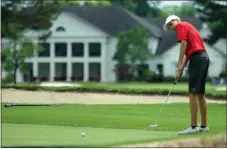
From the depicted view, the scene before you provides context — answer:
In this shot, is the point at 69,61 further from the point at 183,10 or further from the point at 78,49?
the point at 183,10

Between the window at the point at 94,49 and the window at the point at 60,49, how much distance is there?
3.50m

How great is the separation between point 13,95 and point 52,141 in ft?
48.2

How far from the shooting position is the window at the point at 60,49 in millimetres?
93875

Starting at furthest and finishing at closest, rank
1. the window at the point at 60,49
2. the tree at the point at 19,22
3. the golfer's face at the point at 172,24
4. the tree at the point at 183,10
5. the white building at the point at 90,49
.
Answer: the tree at the point at 183,10, the window at the point at 60,49, the white building at the point at 90,49, the tree at the point at 19,22, the golfer's face at the point at 172,24

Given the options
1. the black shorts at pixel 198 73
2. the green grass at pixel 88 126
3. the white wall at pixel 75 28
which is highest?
the black shorts at pixel 198 73

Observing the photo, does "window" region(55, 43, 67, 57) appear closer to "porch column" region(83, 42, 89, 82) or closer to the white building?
the white building

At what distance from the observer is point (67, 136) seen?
36.5 ft

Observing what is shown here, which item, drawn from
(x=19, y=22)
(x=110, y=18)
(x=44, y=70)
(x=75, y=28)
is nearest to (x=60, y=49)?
(x=75, y=28)

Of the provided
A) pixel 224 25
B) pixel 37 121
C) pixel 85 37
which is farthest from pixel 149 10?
pixel 37 121

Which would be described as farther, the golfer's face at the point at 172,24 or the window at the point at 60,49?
the window at the point at 60,49

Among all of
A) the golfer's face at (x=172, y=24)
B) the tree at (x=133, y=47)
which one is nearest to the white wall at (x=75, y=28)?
the tree at (x=133, y=47)

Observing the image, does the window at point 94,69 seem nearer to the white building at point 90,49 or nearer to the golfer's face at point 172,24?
the white building at point 90,49

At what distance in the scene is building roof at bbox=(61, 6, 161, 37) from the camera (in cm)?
9250

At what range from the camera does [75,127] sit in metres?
12.9
